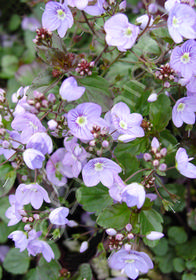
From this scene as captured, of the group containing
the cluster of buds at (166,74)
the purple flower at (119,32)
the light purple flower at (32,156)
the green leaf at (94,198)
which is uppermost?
the purple flower at (119,32)

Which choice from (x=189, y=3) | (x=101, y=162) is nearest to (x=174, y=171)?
(x=101, y=162)

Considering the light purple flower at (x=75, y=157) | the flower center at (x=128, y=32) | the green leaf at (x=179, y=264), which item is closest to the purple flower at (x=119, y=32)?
the flower center at (x=128, y=32)

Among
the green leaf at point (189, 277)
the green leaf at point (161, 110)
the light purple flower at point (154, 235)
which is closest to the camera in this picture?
the light purple flower at point (154, 235)

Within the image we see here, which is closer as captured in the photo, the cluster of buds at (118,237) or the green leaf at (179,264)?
the cluster of buds at (118,237)

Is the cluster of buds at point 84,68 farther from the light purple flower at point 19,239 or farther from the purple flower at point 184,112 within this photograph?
the light purple flower at point 19,239

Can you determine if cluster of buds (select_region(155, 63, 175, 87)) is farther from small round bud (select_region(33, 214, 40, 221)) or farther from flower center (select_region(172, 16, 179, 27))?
small round bud (select_region(33, 214, 40, 221))

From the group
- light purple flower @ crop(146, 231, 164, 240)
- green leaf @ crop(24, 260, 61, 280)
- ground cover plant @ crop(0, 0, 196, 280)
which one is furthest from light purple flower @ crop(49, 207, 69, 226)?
green leaf @ crop(24, 260, 61, 280)

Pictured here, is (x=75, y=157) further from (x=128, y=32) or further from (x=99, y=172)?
(x=128, y=32)
